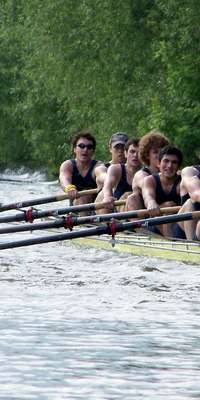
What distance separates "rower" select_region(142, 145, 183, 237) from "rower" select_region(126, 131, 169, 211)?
13.4 inches

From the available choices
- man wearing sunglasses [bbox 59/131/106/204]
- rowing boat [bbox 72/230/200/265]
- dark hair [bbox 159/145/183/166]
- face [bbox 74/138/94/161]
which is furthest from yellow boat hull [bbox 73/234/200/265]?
face [bbox 74/138/94/161]

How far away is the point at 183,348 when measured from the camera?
10.3 metres

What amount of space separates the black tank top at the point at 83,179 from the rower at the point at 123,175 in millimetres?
1375

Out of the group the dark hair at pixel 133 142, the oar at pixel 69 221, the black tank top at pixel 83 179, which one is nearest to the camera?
the oar at pixel 69 221

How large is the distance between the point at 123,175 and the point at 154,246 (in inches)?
88.7

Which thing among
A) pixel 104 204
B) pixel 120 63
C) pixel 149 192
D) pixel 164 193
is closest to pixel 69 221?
pixel 149 192

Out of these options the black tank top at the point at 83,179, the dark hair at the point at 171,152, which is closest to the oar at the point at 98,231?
the dark hair at the point at 171,152

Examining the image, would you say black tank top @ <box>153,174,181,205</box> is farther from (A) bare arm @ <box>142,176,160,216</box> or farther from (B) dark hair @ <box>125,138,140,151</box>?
(B) dark hair @ <box>125,138,140,151</box>

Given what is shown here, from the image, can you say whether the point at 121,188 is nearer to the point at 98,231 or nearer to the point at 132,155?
the point at 132,155

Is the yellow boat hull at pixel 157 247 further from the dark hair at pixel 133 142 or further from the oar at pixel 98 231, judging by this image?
the dark hair at pixel 133 142

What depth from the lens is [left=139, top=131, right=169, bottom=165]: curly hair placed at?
16.4 metres

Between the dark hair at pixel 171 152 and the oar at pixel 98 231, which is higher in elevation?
the dark hair at pixel 171 152

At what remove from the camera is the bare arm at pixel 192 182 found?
14.3 meters

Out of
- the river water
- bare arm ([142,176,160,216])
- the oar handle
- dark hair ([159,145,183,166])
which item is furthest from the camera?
the oar handle
